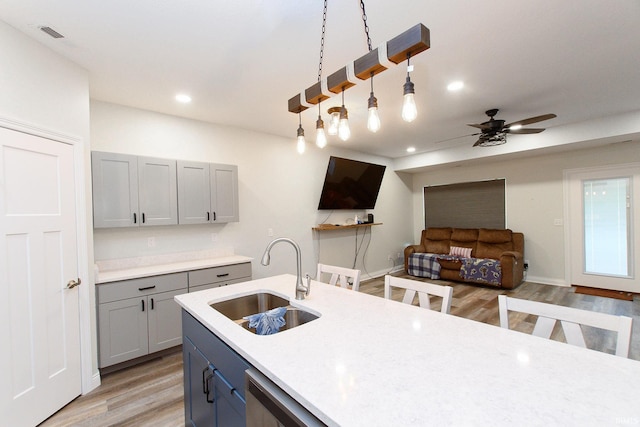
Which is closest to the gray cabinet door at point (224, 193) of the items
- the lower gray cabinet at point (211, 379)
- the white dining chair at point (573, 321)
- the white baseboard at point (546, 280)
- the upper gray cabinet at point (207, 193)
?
the upper gray cabinet at point (207, 193)

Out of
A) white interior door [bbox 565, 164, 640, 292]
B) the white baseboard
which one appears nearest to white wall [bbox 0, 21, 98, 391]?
the white baseboard

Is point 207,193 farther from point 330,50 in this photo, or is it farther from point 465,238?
point 465,238

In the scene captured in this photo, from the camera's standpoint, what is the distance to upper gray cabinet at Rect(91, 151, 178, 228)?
2.60 meters

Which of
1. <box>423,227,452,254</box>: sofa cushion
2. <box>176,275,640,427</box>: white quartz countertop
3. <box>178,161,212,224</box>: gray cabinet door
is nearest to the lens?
<box>176,275,640,427</box>: white quartz countertop

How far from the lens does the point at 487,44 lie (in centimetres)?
210

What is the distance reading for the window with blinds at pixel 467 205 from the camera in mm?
5715

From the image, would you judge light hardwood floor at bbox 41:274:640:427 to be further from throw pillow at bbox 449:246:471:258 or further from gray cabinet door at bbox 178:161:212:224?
throw pillow at bbox 449:246:471:258

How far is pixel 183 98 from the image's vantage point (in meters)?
2.88

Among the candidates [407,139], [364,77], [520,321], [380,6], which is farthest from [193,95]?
[520,321]

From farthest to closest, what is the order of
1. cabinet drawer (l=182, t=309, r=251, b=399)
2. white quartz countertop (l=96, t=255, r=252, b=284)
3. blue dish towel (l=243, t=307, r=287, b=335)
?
1. white quartz countertop (l=96, t=255, r=252, b=284)
2. blue dish towel (l=243, t=307, r=287, b=335)
3. cabinet drawer (l=182, t=309, r=251, b=399)

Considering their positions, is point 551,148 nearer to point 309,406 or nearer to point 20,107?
point 309,406

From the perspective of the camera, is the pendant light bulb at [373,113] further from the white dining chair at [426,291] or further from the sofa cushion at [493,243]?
the sofa cushion at [493,243]

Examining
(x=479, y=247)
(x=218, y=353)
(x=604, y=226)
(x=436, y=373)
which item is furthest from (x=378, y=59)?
(x=604, y=226)

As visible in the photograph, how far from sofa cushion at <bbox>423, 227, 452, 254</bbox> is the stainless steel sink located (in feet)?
16.4
